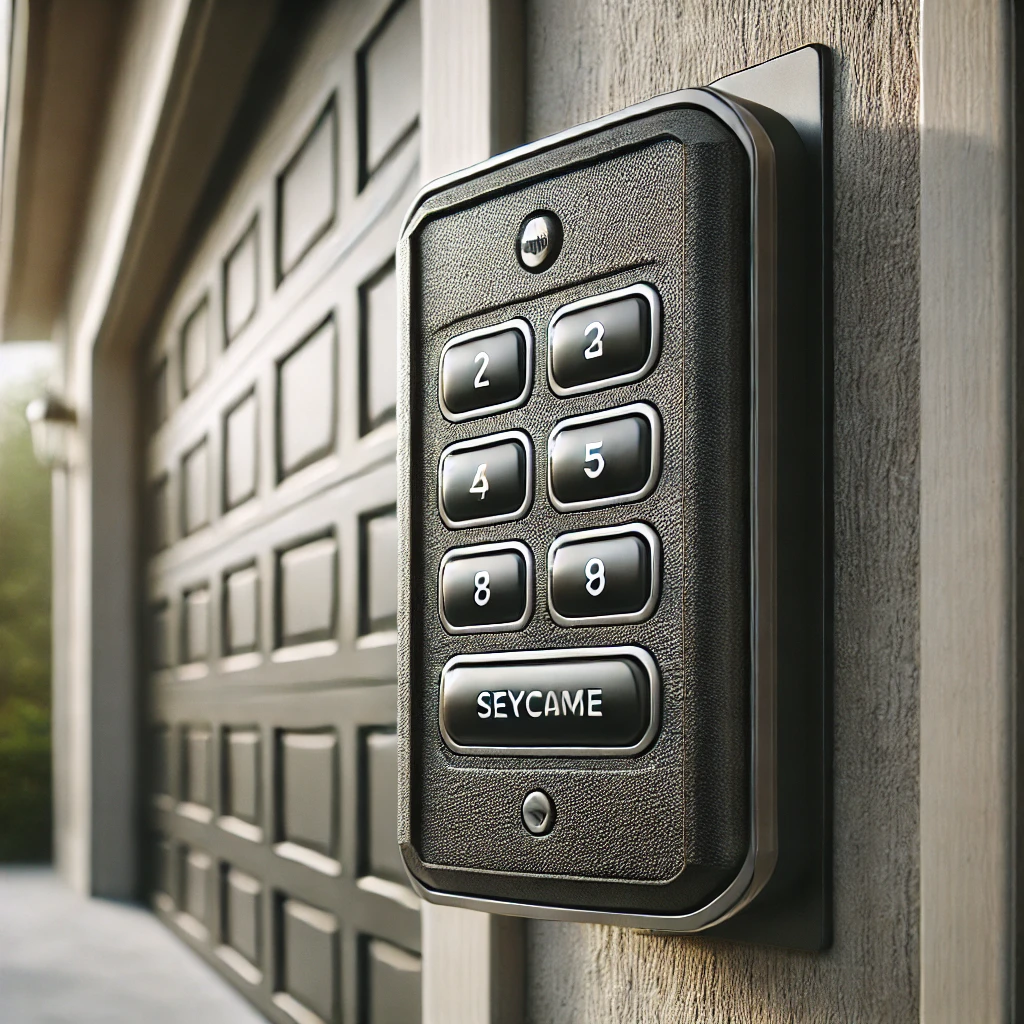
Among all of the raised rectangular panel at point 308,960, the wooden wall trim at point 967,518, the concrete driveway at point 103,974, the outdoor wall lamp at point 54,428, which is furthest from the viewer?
the outdoor wall lamp at point 54,428

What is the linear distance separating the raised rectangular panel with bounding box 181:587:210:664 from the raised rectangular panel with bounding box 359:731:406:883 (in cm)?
103

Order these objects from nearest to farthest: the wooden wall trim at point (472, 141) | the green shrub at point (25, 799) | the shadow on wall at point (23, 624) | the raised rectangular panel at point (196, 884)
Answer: the wooden wall trim at point (472, 141)
the raised rectangular panel at point (196, 884)
the green shrub at point (25, 799)
the shadow on wall at point (23, 624)

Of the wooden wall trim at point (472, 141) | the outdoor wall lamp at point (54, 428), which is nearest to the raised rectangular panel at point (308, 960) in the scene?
the wooden wall trim at point (472, 141)

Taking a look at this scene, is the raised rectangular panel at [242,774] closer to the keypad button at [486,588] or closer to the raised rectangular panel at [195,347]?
the raised rectangular panel at [195,347]

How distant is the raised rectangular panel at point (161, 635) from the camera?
2.96m

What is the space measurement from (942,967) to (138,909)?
3119 millimetres

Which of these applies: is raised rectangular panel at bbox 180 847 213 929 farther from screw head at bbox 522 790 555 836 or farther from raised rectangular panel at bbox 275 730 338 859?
screw head at bbox 522 790 555 836

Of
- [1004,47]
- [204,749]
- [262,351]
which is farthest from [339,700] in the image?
[1004,47]

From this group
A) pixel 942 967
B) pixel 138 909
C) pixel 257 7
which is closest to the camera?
pixel 942 967

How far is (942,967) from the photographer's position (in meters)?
0.39

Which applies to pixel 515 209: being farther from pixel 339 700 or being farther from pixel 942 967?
pixel 339 700

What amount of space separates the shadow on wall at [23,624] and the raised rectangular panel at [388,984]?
178 inches

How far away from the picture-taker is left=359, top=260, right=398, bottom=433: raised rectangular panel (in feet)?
4.49

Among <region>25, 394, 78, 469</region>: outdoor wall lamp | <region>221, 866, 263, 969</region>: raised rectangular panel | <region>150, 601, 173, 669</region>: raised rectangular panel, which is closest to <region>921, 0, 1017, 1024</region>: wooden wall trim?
<region>221, 866, 263, 969</region>: raised rectangular panel
